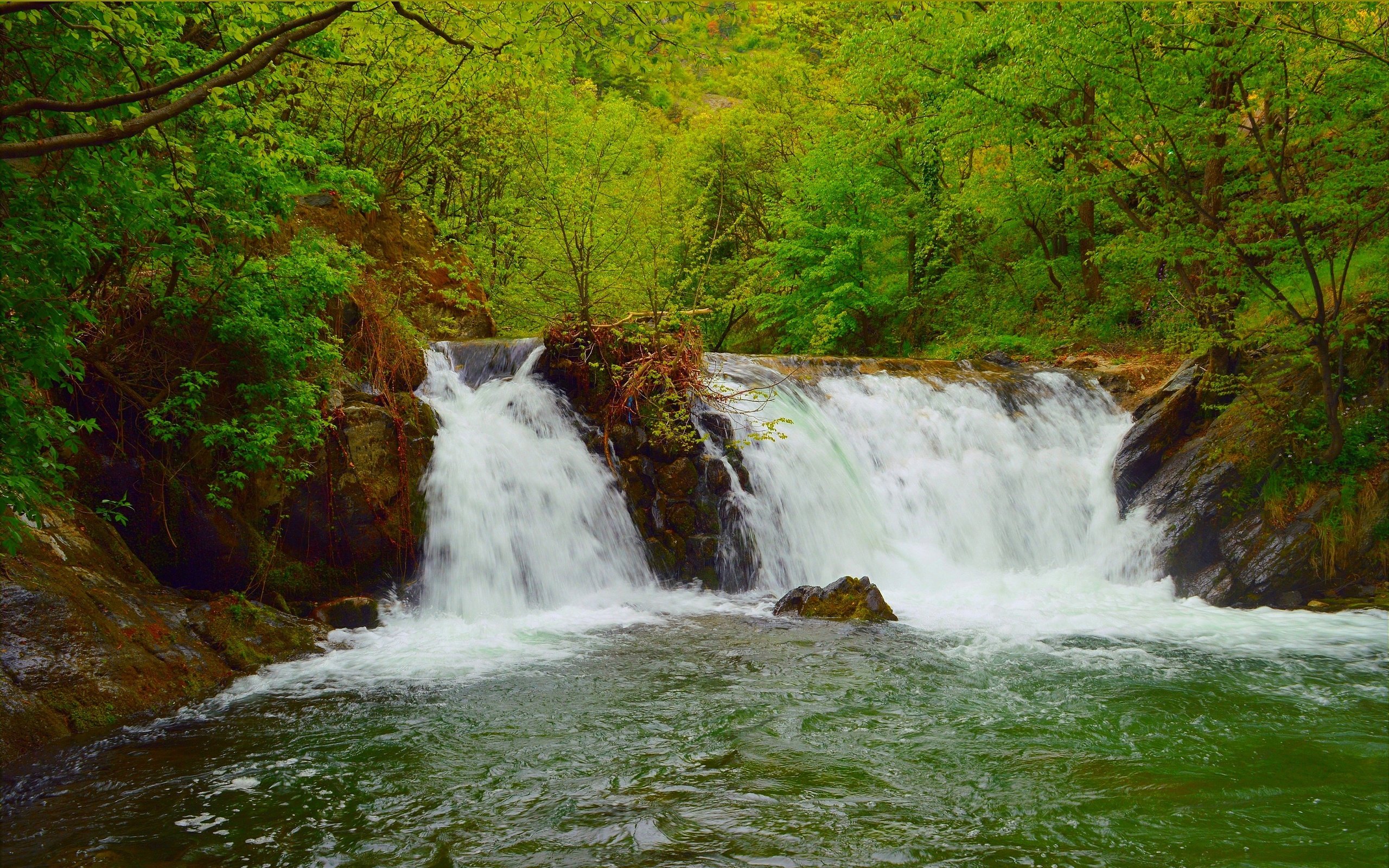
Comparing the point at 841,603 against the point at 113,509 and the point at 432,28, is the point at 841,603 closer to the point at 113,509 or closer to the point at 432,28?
the point at 432,28

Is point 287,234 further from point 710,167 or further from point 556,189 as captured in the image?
point 710,167

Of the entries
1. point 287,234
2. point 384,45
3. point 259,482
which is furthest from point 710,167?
point 259,482

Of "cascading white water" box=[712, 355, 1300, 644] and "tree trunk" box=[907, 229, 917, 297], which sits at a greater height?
"tree trunk" box=[907, 229, 917, 297]

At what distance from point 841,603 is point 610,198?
26.7ft

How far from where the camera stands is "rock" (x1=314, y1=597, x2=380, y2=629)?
26.2 feet

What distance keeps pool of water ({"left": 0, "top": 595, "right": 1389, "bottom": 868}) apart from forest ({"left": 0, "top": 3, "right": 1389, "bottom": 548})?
1817 mm

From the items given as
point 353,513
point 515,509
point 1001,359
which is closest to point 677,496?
point 515,509

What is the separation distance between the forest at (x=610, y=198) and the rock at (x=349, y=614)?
1404 millimetres

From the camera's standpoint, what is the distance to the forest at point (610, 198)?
4359 millimetres

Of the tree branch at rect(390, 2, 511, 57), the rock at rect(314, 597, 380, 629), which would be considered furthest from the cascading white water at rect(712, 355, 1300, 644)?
the tree branch at rect(390, 2, 511, 57)

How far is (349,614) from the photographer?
811cm

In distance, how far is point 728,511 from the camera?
10602mm

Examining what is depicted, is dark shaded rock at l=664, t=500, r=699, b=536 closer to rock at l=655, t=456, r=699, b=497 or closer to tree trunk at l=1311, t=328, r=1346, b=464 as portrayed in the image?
rock at l=655, t=456, r=699, b=497

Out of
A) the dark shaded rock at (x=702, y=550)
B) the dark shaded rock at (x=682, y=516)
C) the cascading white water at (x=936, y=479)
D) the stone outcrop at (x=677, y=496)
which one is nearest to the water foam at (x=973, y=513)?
the cascading white water at (x=936, y=479)
